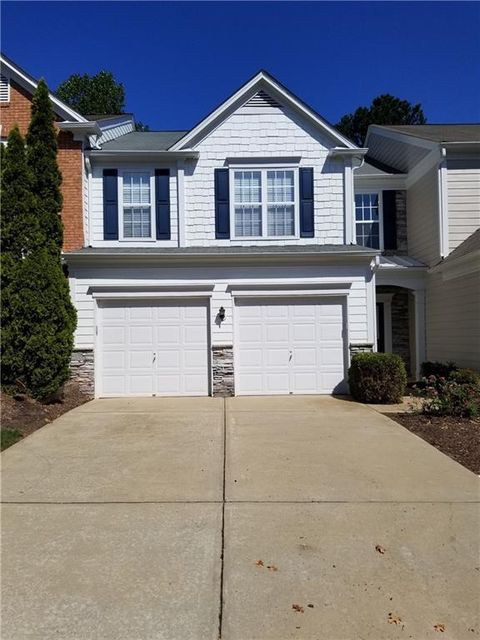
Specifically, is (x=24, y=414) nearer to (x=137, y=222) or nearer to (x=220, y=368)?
(x=220, y=368)

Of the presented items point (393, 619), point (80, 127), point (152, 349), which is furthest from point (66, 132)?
point (393, 619)

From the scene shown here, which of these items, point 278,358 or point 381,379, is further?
point 278,358

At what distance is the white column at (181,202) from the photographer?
39.7ft

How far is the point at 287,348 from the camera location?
458 inches

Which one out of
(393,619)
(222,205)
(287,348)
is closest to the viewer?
(393,619)

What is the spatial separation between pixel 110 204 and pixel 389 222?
8.38 m

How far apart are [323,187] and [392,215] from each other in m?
4.03

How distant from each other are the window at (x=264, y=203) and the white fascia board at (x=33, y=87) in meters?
4.06

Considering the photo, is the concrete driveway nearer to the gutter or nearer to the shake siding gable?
the gutter

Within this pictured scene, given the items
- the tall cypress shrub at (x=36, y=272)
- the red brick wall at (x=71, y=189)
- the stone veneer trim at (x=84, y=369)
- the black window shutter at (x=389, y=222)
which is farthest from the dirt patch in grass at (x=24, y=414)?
the black window shutter at (x=389, y=222)

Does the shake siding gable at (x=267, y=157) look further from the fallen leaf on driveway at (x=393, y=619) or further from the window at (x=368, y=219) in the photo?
the fallen leaf on driveway at (x=393, y=619)

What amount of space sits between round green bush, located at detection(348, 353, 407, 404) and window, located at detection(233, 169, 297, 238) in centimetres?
380

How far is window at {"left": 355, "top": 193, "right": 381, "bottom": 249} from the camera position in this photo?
1507cm

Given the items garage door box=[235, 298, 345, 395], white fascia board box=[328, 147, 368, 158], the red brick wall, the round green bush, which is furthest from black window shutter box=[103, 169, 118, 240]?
the round green bush
